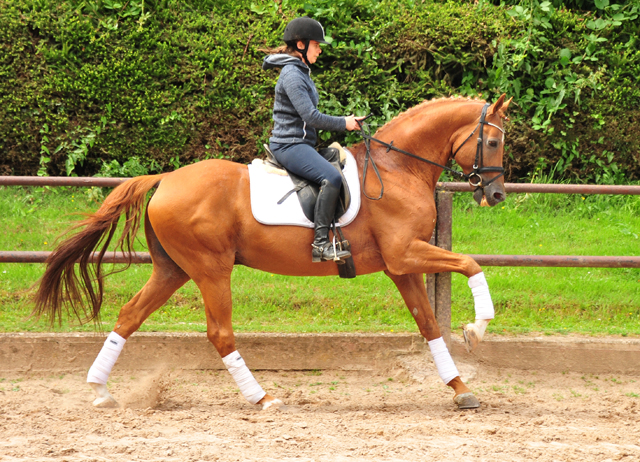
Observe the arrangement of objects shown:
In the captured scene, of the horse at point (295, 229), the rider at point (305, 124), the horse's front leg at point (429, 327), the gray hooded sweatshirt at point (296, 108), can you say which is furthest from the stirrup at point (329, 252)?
the gray hooded sweatshirt at point (296, 108)

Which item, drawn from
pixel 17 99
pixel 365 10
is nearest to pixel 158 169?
pixel 17 99

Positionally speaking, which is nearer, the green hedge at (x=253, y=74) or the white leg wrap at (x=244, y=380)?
the white leg wrap at (x=244, y=380)

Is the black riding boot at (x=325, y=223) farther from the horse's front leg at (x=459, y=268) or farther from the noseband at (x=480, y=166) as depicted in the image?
Result: the noseband at (x=480, y=166)

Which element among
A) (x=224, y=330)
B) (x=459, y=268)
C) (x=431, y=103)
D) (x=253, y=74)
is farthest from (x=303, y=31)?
(x=253, y=74)

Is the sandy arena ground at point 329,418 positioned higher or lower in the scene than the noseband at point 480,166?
lower

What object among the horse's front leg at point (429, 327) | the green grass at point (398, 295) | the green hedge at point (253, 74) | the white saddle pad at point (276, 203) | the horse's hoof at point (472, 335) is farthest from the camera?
the green hedge at point (253, 74)

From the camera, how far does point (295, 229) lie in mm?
4598

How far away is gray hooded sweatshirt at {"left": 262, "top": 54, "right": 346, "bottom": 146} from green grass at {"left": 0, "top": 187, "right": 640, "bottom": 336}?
184cm

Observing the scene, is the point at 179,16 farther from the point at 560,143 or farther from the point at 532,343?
the point at 532,343

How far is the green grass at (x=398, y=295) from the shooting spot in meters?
6.04

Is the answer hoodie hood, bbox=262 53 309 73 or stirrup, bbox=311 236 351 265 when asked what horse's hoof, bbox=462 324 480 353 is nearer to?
stirrup, bbox=311 236 351 265

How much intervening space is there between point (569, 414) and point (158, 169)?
18.1ft

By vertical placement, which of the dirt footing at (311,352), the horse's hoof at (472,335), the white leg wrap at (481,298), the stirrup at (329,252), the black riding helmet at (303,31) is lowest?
the dirt footing at (311,352)

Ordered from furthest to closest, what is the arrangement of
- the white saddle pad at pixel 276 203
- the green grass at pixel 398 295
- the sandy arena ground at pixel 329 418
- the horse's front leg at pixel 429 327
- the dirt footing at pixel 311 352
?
the green grass at pixel 398 295, the dirt footing at pixel 311 352, the horse's front leg at pixel 429 327, the white saddle pad at pixel 276 203, the sandy arena ground at pixel 329 418
